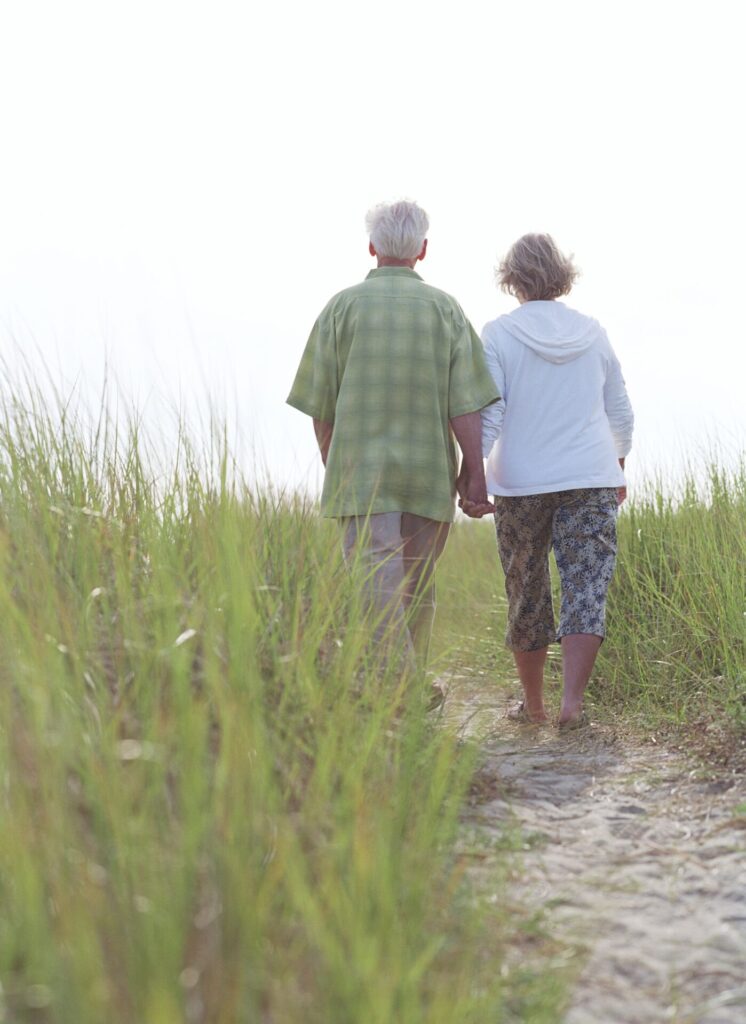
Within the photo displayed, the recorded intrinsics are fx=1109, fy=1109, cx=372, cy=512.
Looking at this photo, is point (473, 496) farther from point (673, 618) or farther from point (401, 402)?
point (673, 618)

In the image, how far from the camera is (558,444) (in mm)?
4527

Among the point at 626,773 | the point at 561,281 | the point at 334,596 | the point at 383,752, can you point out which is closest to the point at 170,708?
the point at 383,752

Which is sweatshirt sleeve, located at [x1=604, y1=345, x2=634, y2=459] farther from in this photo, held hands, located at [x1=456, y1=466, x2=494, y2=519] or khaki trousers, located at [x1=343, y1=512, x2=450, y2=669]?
khaki trousers, located at [x1=343, y1=512, x2=450, y2=669]

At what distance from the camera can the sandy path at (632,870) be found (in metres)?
2.13

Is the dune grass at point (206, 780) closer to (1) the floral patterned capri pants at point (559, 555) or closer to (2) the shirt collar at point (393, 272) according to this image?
(1) the floral patterned capri pants at point (559, 555)

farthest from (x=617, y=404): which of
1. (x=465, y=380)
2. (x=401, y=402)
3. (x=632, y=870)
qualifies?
(x=632, y=870)

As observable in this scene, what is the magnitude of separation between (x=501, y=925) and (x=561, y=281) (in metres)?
3.15

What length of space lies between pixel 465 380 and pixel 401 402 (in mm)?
285

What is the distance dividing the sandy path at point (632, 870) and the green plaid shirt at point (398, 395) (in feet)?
3.42

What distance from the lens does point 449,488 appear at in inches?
172

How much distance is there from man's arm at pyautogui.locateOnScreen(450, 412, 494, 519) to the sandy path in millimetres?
975

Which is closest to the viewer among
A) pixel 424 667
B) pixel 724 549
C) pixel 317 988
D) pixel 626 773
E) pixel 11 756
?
pixel 317 988

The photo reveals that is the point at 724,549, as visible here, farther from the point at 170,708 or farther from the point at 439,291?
the point at 170,708

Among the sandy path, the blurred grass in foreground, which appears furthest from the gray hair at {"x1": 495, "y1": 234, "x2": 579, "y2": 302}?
the sandy path
